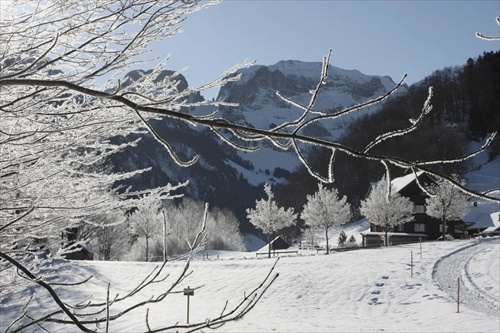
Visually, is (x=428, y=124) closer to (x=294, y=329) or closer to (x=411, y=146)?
(x=411, y=146)

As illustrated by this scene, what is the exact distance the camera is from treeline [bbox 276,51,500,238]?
78.3 meters

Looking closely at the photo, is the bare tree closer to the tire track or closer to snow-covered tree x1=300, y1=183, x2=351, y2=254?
the tire track

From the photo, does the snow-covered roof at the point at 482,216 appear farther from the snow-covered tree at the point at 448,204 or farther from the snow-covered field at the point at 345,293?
the snow-covered field at the point at 345,293

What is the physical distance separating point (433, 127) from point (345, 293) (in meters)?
73.9

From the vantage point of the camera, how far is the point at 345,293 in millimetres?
19375

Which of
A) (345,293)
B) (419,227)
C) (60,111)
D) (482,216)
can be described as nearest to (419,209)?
(419,227)

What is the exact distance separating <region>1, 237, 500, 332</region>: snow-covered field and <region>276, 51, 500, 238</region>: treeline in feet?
155

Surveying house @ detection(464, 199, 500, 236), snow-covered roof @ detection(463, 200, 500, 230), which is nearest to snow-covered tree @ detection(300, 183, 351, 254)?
house @ detection(464, 199, 500, 236)

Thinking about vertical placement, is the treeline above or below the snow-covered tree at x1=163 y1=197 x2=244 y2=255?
above

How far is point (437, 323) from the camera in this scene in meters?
14.0

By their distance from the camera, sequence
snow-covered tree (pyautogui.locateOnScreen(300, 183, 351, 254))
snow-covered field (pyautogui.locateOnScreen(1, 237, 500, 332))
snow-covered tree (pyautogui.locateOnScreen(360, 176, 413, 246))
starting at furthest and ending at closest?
snow-covered tree (pyautogui.locateOnScreen(360, 176, 413, 246)), snow-covered tree (pyautogui.locateOnScreen(300, 183, 351, 254)), snow-covered field (pyautogui.locateOnScreen(1, 237, 500, 332))

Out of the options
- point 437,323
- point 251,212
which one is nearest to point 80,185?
point 437,323

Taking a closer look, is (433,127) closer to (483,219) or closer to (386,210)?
(483,219)

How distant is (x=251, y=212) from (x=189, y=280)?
1818 centimetres
